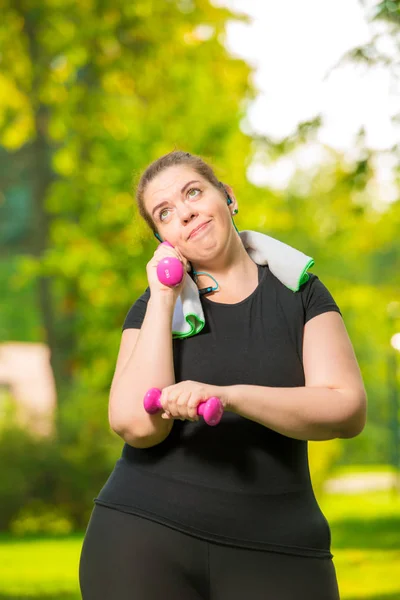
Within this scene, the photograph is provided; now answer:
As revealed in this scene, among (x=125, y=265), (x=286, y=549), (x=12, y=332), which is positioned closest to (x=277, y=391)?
(x=286, y=549)

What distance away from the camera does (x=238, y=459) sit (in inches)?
65.5

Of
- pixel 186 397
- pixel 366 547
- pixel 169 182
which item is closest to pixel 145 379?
pixel 186 397

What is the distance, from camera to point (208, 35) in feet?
48.2

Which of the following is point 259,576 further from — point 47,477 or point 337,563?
point 47,477

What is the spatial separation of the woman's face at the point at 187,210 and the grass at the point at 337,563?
6559mm

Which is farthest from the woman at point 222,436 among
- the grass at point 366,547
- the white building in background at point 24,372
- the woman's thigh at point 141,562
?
the white building in background at point 24,372

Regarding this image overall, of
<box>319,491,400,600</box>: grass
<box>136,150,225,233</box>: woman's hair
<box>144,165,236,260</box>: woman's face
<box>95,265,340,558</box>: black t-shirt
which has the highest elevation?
<box>136,150,225,233</box>: woman's hair

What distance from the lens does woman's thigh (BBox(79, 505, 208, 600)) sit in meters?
1.60

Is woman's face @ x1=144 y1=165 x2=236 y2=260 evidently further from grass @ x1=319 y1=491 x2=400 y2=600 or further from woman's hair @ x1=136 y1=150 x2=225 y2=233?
grass @ x1=319 y1=491 x2=400 y2=600

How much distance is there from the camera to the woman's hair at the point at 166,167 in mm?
1834

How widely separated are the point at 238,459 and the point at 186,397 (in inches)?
10.2

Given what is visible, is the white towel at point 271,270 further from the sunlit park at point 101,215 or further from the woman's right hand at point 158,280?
the sunlit park at point 101,215

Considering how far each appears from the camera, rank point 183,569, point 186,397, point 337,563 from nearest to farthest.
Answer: point 186,397, point 183,569, point 337,563

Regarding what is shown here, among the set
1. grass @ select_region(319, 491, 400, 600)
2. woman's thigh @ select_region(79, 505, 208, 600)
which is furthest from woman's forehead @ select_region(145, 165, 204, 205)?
grass @ select_region(319, 491, 400, 600)
